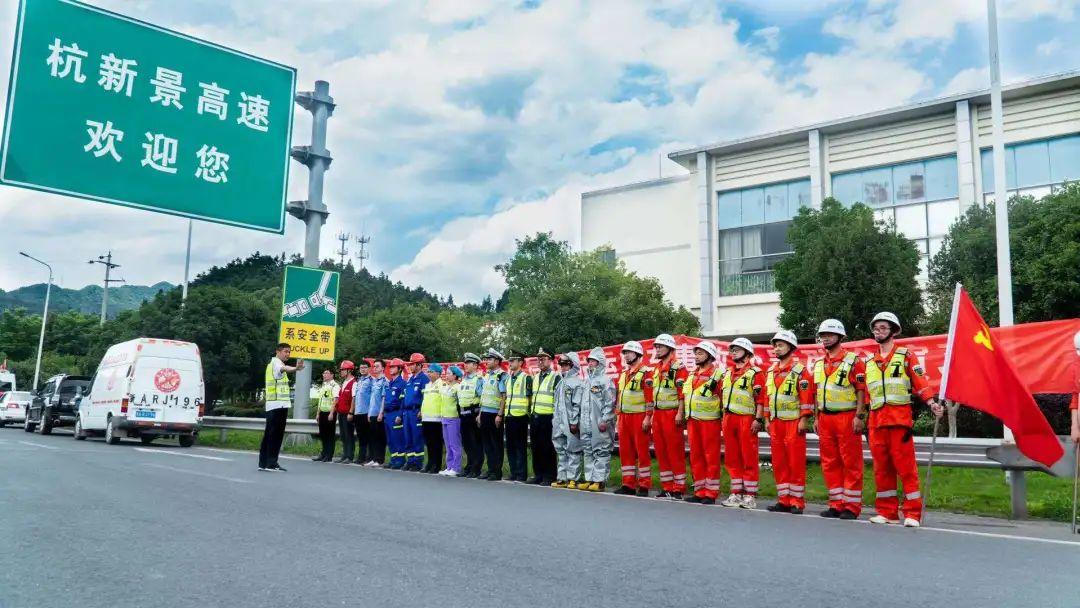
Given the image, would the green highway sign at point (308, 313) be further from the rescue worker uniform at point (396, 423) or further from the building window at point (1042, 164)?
the building window at point (1042, 164)

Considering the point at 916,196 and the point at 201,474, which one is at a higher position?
the point at 916,196

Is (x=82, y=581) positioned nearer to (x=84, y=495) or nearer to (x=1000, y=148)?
(x=84, y=495)

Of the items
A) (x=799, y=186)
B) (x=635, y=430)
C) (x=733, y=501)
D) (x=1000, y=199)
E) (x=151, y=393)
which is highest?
(x=799, y=186)

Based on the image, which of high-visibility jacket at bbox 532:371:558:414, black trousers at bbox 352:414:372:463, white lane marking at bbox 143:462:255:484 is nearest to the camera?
white lane marking at bbox 143:462:255:484

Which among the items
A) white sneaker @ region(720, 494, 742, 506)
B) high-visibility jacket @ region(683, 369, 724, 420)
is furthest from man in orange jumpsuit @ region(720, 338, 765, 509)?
high-visibility jacket @ region(683, 369, 724, 420)

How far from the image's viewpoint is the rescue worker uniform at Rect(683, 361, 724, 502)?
10.5 meters

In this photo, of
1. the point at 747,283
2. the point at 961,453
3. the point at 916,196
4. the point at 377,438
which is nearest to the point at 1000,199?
the point at 961,453

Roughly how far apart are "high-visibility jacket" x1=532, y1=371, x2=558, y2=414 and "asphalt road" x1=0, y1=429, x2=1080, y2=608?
3.59 meters

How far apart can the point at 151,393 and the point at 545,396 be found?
1218 cm

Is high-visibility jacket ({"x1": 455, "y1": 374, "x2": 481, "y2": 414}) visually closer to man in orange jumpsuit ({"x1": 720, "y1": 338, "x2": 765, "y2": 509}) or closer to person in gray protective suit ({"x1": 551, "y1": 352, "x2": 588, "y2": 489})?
person in gray protective suit ({"x1": 551, "y1": 352, "x2": 588, "y2": 489})

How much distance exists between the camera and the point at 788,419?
386 inches

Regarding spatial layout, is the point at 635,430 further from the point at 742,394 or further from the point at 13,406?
the point at 13,406

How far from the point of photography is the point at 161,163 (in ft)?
47.3

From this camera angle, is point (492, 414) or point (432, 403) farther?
point (432, 403)
